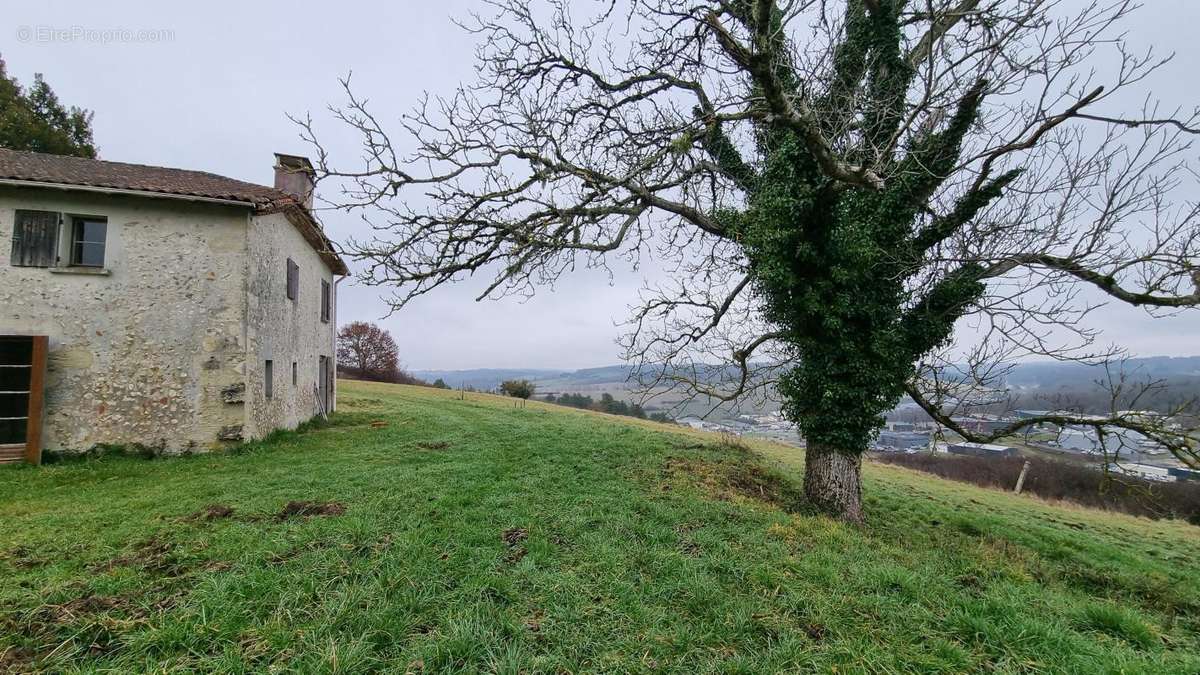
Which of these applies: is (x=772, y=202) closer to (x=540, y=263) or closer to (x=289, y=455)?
(x=540, y=263)

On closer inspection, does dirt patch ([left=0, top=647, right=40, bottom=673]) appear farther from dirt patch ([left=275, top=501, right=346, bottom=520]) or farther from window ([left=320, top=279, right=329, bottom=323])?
window ([left=320, top=279, right=329, bottom=323])

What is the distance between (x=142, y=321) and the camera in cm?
981

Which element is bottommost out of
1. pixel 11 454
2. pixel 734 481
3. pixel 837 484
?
pixel 734 481

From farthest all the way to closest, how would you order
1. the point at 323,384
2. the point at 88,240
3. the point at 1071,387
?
the point at 323,384 < the point at 88,240 < the point at 1071,387

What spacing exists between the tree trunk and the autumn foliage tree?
1927 inches

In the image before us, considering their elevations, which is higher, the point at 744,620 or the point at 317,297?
the point at 317,297

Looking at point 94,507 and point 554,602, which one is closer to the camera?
point 554,602

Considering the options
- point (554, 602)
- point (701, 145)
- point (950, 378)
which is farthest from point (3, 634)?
point (950, 378)

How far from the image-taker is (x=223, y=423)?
10117mm

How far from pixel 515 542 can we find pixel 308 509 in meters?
2.95

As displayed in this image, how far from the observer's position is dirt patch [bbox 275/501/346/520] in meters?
5.59

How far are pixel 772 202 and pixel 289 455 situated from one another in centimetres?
1084

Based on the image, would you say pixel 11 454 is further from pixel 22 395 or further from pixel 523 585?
pixel 523 585

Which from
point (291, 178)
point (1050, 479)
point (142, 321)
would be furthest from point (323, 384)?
point (1050, 479)
